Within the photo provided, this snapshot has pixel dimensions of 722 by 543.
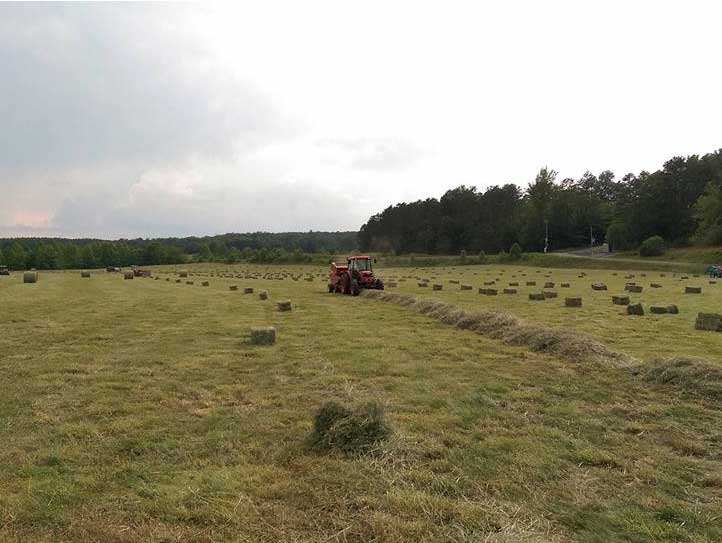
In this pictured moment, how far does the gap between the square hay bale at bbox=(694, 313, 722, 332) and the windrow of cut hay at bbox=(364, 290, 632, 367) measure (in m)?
5.22

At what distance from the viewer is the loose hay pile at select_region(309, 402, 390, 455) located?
5945mm

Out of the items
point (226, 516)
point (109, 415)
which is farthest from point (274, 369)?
point (226, 516)

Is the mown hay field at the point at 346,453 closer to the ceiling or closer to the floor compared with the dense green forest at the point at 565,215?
closer to the floor

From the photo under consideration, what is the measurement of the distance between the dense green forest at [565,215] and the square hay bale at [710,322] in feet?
219

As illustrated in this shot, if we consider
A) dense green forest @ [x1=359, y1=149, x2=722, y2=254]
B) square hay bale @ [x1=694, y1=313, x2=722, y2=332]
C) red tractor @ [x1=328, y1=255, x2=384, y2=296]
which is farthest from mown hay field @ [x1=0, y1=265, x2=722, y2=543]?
dense green forest @ [x1=359, y1=149, x2=722, y2=254]

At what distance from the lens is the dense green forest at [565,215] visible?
85375mm

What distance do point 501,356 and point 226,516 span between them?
26.4 feet

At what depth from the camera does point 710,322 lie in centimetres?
1451

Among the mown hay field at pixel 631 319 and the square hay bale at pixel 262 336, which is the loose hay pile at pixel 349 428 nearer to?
the square hay bale at pixel 262 336

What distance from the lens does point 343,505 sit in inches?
186

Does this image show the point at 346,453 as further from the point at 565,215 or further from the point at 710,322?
the point at 565,215

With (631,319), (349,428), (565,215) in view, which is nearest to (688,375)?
(349,428)

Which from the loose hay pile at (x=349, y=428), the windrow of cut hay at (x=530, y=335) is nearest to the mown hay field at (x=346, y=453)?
the loose hay pile at (x=349, y=428)

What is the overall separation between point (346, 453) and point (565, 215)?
109367 mm
